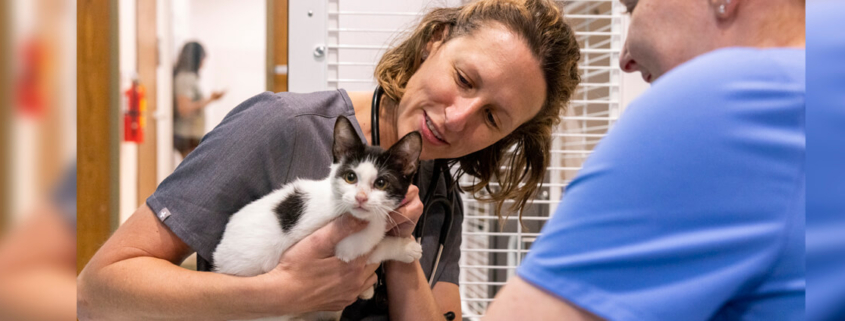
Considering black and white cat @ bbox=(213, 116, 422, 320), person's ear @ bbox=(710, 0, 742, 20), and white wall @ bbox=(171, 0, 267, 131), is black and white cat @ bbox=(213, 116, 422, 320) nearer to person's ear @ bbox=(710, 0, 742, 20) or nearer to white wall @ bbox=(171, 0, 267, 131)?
person's ear @ bbox=(710, 0, 742, 20)

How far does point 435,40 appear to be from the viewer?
0.98 meters

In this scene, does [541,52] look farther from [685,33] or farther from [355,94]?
[685,33]

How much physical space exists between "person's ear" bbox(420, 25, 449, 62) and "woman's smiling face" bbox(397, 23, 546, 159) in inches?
1.4

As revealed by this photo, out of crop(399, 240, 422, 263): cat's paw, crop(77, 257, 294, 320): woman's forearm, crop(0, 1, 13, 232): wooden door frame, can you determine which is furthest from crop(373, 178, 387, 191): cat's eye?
crop(0, 1, 13, 232): wooden door frame

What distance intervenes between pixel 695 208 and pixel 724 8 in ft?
0.66

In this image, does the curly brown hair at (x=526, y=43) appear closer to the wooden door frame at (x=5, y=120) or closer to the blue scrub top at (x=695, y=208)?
the blue scrub top at (x=695, y=208)

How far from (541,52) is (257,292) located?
671 mm

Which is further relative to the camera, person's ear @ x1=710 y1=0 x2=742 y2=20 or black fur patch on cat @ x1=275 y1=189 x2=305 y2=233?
black fur patch on cat @ x1=275 y1=189 x2=305 y2=233

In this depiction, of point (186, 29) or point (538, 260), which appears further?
point (186, 29)

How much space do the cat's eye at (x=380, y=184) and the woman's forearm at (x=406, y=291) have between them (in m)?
0.17

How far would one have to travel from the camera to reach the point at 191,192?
76cm

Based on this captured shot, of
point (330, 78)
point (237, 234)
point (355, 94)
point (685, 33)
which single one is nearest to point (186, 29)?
point (330, 78)

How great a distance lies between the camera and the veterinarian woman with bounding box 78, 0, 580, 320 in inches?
29.2

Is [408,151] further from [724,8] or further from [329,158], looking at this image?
[724,8]
